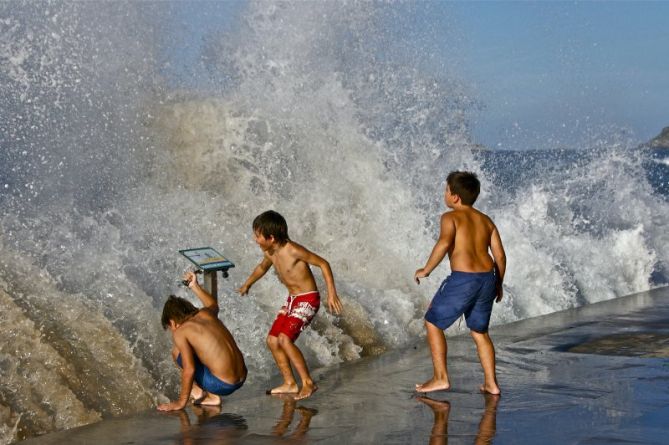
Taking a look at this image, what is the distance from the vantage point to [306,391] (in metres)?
6.45

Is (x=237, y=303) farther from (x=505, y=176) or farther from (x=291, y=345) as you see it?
(x=505, y=176)

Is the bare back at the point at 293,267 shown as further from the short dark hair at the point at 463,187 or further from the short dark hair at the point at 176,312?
the short dark hair at the point at 463,187

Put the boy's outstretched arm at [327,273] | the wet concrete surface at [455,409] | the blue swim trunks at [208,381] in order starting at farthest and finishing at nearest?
the boy's outstretched arm at [327,273] < the blue swim trunks at [208,381] < the wet concrete surface at [455,409]

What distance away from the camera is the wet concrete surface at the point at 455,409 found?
5.20 metres

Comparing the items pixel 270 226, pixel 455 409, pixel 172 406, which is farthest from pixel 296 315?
pixel 455 409

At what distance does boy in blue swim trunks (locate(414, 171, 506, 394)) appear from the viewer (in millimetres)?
6105

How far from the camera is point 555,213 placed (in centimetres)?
1611

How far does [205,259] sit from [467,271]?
1656mm

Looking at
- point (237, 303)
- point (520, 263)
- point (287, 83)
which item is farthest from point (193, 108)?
point (237, 303)

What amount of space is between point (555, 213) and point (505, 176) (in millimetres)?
9343

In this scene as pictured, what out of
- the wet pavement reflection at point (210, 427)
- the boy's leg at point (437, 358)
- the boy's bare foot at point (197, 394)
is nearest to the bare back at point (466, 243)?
the boy's leg at point (437, 358)

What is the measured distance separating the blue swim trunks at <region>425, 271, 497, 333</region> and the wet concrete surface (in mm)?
495

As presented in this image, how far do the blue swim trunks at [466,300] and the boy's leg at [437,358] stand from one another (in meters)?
0.05

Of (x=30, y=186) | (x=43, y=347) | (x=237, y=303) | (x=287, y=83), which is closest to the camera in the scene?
(x=43, y=347)
